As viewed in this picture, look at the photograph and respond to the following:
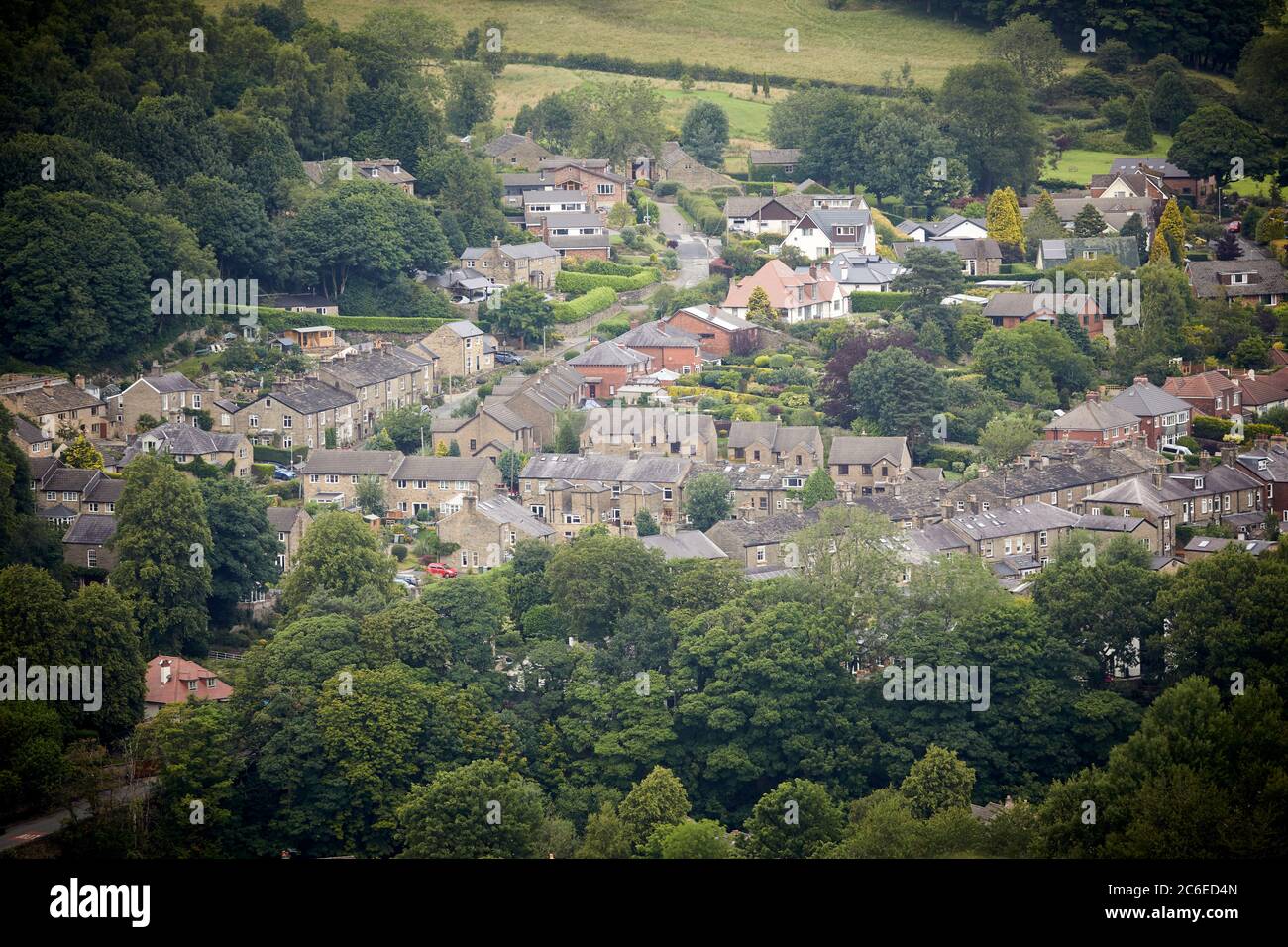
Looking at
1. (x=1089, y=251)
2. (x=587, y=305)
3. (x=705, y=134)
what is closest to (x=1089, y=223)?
(x=1089, y=251)

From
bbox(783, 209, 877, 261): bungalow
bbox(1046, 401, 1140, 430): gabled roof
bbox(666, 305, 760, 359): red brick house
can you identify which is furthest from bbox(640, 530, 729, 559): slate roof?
bbox(783, 209, 877, 261): bungalow

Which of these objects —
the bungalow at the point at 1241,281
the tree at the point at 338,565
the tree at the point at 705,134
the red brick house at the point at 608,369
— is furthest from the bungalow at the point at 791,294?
the tree at the point at 338,565

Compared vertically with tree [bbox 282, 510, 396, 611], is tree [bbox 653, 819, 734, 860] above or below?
below

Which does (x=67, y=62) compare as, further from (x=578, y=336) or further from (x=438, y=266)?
(x=578, y=336)

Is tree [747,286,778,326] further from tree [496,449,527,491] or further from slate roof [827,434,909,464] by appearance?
tree [496,449,527,491]

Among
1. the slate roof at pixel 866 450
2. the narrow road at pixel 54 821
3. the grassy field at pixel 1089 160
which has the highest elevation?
Result: the grassy field at pixel 1089 160

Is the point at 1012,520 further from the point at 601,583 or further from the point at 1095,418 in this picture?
the point at 601,583

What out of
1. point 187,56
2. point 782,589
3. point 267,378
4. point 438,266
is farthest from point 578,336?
point 782,589

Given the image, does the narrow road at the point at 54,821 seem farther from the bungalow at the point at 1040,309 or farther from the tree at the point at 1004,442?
the bungalow at the point at 1040,309
